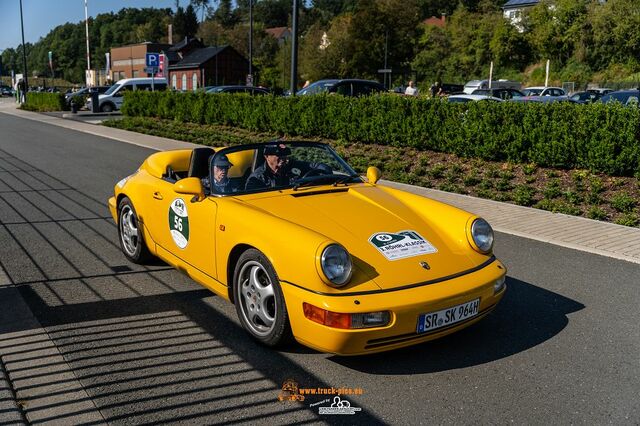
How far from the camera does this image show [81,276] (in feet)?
18.8

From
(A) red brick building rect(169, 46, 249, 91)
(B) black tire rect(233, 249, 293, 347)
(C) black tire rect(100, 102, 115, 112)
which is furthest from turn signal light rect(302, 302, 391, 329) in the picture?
(A) red brick building rect(169, 46, 249, 91)

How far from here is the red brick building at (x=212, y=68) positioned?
236 feet

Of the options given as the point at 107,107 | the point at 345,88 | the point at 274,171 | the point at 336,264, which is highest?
the point at 345,88

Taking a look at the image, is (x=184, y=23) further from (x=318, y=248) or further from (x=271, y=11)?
(x=318, y=248)

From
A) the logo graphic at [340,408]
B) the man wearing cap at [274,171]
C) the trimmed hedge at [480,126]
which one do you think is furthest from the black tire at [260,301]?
the trimmed hedge at [480,126]

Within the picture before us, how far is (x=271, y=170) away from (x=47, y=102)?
39.3 meters

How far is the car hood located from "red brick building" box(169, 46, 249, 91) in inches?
2676

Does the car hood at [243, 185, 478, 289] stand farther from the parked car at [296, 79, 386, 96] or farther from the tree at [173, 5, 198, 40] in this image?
the tree at [173, 5, 198, 40]

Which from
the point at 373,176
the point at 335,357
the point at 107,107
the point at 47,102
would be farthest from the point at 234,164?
the point at 47,102

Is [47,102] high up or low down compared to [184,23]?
down

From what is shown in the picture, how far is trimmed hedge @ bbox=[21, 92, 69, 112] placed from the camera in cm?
3900

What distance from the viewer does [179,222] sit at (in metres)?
5.15

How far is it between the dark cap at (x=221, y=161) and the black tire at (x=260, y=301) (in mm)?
1082

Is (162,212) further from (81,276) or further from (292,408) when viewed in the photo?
(292,408)
